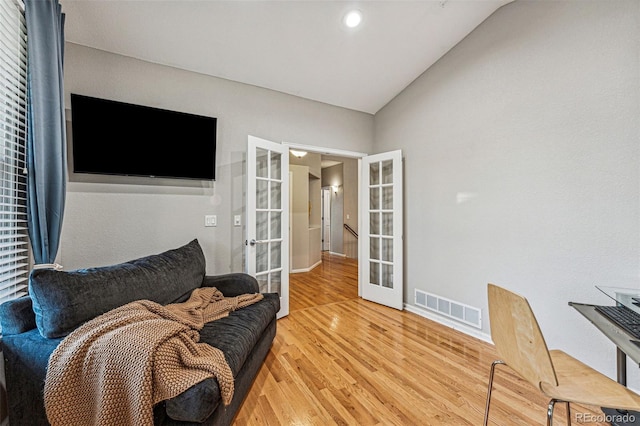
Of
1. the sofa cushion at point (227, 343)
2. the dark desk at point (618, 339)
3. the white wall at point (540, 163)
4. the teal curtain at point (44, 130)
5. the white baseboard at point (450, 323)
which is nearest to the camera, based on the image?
the dark desk at point (618, 339)

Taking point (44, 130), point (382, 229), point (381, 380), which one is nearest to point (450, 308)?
point (382, 229)

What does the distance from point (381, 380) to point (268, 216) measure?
6.44 feet

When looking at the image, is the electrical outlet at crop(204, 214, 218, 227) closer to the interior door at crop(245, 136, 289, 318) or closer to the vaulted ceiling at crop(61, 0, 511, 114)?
the interior door at crop(245, 136, 289, 318)

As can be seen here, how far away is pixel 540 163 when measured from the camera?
7.24 feet

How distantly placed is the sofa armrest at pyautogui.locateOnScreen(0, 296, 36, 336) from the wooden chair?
2.48m

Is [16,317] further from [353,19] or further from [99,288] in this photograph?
[353,19]

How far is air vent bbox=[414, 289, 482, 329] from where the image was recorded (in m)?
2.65

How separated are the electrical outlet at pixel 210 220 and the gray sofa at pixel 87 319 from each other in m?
0.88

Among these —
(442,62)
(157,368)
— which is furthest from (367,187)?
(157,368)

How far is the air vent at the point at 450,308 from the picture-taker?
265 centimetres

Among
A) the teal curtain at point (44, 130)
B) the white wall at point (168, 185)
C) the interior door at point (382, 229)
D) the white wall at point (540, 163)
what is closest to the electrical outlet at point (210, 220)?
the white wall at point (168, 185)

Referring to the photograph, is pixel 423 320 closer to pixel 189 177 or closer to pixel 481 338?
pixel 481 338

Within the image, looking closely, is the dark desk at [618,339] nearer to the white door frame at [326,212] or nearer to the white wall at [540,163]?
the white wall at [540,163]

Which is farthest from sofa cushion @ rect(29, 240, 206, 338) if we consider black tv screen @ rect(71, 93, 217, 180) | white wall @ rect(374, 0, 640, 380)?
white wall @ rect(374, 0, 640, 380)
